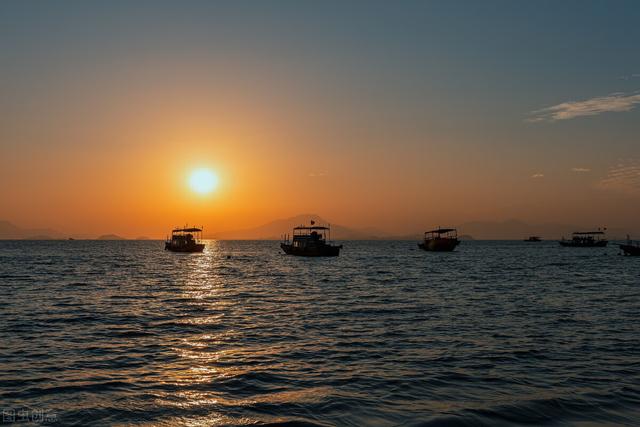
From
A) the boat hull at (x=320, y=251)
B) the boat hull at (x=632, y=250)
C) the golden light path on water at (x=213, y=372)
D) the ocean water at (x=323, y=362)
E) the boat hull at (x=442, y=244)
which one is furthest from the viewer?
the boat hull at (x=442, y=244)

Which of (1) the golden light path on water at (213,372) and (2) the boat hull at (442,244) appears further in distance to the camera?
(2) the boat hull at (442,244)

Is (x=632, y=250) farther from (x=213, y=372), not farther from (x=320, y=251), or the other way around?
(x=213, y=372)

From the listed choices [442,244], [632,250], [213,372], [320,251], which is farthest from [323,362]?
[442,244]

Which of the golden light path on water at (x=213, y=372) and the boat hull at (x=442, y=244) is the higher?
the boat hull at (x=442, y=244)

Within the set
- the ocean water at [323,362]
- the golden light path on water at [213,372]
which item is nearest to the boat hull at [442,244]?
the ocean water at [323,362]

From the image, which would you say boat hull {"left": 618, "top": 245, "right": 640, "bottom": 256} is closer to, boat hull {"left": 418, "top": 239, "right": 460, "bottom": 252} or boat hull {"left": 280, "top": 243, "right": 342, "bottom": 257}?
boat hull {"left": 418, "top": 239, "right": 460, "bottom": 252}

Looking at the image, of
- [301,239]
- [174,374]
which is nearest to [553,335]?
[174,374]

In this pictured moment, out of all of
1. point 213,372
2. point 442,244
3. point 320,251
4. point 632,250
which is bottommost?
point 213,372

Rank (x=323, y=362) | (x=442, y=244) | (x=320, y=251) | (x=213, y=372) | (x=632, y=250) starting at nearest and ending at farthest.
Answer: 1. (x=213, y=372)
2. (x=323, y=362)
3. (x=320, y=251)
4. (x=632, y=250)
5. (x=442, y=244)

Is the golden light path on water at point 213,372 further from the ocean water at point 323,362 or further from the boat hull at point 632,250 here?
the boat hull at point 632,250

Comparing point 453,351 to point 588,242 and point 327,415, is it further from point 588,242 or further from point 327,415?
point 588,242

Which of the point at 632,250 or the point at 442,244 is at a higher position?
the point at 442,244

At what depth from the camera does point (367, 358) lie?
17.4m

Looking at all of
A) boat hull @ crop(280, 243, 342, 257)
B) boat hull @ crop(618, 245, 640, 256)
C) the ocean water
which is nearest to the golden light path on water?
the ocean water
